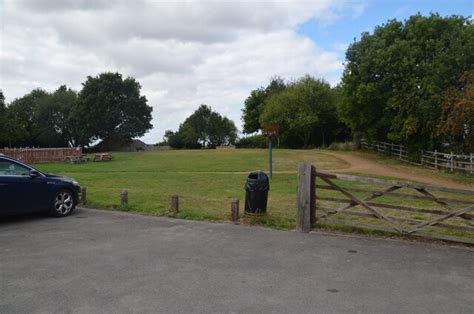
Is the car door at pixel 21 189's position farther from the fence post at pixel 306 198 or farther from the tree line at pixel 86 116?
the tree line at pixel 86 116

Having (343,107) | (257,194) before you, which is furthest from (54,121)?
(257,194)

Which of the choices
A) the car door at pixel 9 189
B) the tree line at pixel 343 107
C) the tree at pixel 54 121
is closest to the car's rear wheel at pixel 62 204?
the car door at pixel 9 189

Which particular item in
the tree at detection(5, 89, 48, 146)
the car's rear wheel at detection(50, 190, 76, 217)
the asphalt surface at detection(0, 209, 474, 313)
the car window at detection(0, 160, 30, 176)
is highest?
the tree at detection(5, 89, 48, 146)

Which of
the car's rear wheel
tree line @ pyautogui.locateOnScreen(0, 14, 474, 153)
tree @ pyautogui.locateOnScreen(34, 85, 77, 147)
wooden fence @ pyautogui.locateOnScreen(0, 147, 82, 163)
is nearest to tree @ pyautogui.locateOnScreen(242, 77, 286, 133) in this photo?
tree line @ pyautogui.locateOnScreen(0, 14, 474, 153)

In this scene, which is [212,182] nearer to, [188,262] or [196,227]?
[196,227]

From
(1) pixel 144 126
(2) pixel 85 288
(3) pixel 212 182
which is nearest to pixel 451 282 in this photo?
(2) pixel 85 288

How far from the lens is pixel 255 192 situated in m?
8.73

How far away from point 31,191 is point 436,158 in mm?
26465

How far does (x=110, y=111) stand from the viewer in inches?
2352

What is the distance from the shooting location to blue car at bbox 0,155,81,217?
822 centimetres

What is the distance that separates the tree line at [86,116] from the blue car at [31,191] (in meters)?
52.0

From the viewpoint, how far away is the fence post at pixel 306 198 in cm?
780

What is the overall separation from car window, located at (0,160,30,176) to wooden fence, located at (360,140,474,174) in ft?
79.1

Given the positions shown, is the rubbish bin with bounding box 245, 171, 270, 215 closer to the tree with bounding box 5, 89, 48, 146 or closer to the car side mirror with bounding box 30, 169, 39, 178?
the car side mirror with bounding box 30, 169, 39, 178
